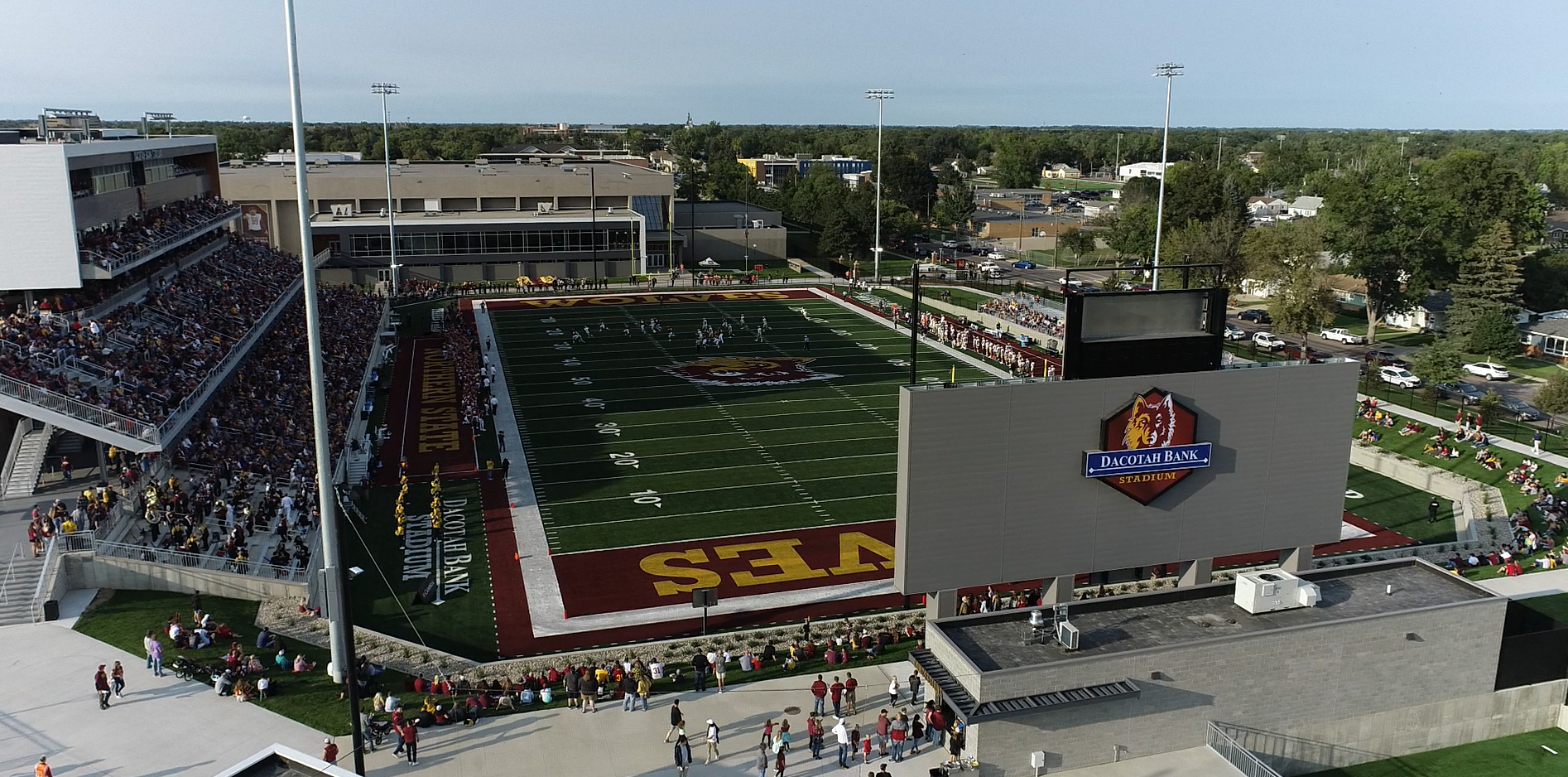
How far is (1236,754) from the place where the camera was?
19.0 m

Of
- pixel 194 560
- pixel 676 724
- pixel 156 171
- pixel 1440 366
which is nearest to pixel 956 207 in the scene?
pixel 1440 366

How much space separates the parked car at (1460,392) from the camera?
42.8 m

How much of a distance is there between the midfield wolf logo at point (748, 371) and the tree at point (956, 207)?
195 ft

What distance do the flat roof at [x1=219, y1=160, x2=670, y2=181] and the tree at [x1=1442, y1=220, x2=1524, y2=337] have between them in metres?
50.1

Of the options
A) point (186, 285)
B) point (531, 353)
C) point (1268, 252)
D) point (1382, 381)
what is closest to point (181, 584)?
point (186, 285)

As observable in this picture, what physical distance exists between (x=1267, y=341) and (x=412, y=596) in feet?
143

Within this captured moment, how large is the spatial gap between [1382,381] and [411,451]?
3828 cm

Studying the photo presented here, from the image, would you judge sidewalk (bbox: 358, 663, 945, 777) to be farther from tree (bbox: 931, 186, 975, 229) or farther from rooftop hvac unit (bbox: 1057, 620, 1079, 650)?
tree (bbox: 931, 186, 975, 229)

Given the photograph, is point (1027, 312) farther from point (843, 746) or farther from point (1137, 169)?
point (1137, 169)

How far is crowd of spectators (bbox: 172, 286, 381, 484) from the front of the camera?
99.9 feet

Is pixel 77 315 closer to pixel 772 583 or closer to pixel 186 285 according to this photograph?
pixel 186 285

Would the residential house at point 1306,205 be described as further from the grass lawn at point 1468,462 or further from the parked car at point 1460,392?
the grass lawn at point 1468,462

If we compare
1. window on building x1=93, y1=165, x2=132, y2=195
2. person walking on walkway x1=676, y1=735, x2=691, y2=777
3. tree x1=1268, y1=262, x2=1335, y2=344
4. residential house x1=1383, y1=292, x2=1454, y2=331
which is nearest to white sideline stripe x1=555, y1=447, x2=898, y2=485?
person walking on walkway x1=676, y1=735, x2=691, y2=777

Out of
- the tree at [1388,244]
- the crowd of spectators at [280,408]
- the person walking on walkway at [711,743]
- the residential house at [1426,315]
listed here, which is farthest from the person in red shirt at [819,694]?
the residential house at [1426,315]
